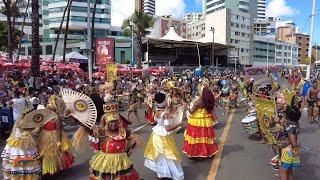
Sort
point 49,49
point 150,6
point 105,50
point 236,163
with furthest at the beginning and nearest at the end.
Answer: point 150,6 < point 49,49 < point 105,50 < point 236,163

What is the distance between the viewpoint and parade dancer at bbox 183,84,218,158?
9.22 metres

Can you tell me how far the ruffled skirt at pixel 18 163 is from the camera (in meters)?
6.94

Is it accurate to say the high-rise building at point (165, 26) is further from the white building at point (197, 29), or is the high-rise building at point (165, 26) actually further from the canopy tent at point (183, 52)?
the canopy tent at point (183, 52)

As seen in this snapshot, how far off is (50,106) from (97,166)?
6.78ft

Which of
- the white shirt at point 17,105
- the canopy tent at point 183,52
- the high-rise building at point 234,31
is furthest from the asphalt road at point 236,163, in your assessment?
the high-rise building at point 234,31

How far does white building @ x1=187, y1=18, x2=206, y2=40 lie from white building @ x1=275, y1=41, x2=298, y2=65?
87.3 feet

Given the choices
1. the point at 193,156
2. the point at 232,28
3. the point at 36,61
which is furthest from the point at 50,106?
the point at 232,28

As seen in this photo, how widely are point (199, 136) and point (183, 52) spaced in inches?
3594

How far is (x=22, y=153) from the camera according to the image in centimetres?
697

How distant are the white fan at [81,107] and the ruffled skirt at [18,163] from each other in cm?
95

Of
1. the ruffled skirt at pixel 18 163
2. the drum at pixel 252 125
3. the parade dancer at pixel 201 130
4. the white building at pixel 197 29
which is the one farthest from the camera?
the white building at pixel 197 29

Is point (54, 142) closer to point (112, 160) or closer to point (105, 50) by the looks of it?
point (112, 160)

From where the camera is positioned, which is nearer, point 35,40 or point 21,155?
point 21,155

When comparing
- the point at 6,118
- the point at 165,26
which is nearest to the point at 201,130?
the point at 6,118
